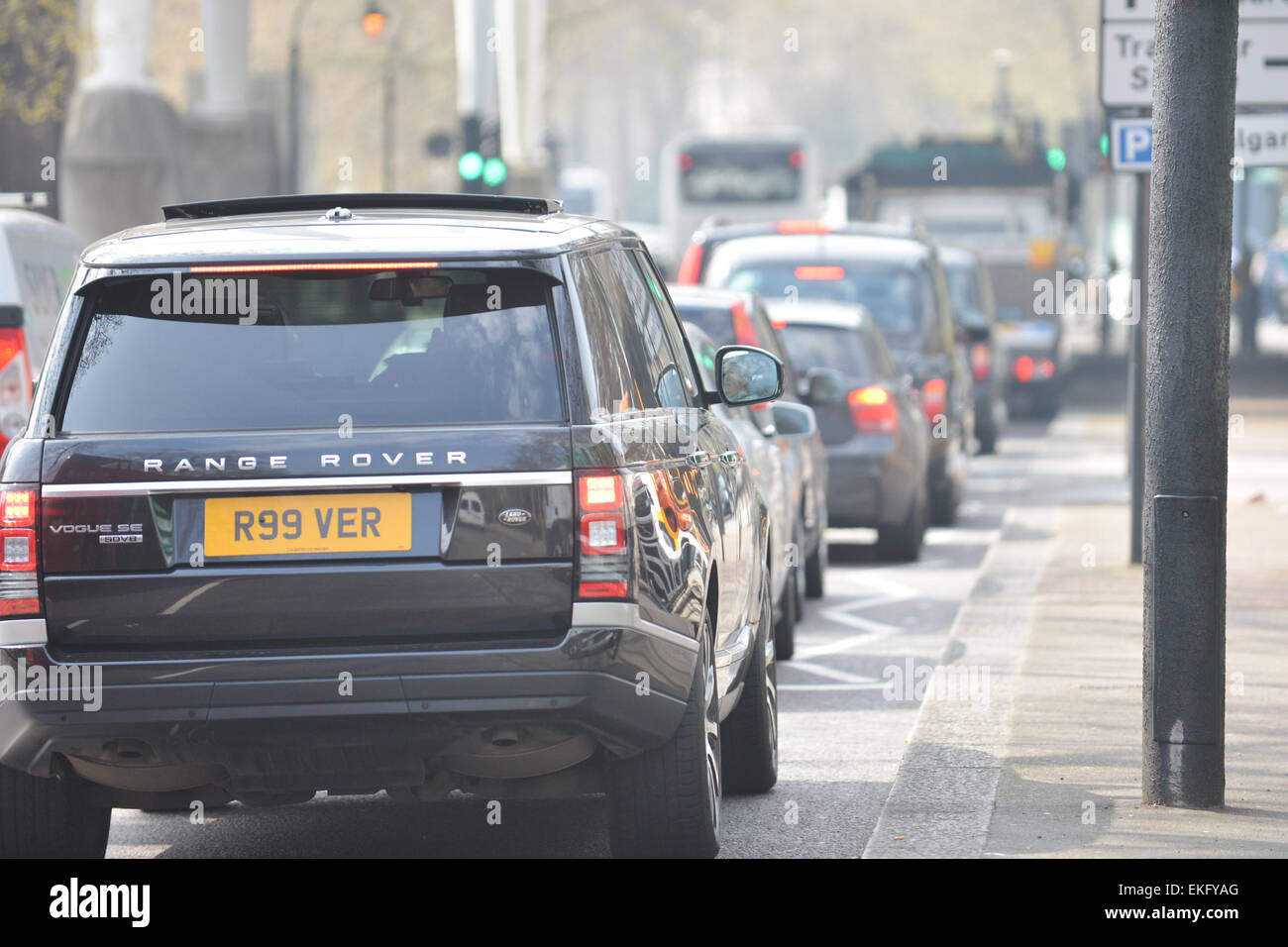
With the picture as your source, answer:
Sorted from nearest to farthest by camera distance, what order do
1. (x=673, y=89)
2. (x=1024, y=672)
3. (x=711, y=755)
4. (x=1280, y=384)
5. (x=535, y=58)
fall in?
(x=711, y=755) < (x=1024, y=672) < (x=1280, y=384) < (x=535, y=58) < (x=673, y=89)

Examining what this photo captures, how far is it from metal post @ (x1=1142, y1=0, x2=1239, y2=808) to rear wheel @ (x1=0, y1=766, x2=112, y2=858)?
3.04 meters

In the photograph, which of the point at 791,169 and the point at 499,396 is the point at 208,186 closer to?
the point at 791,169

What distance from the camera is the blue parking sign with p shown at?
1234cm

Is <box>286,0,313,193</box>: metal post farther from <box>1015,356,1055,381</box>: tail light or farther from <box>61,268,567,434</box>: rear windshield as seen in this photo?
<box>61,268,567,434</box>: rear windshield

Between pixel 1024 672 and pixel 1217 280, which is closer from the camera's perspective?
pixel 1217 280

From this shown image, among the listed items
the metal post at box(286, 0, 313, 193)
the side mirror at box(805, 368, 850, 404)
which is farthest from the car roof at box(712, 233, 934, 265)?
the metal post at box(286, 0, 313, 193)

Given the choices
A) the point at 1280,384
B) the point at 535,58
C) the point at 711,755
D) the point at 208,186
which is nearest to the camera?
the point at 711,755

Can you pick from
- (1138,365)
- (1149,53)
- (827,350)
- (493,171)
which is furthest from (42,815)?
(493,171)

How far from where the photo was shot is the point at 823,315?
1474cm

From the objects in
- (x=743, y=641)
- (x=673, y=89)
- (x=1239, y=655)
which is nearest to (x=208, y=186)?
(x=1239, y=655)

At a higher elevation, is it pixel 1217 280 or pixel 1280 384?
pixel 1217 280

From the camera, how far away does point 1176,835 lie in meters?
6.65

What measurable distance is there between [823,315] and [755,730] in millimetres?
7405

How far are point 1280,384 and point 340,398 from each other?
33.2 m
